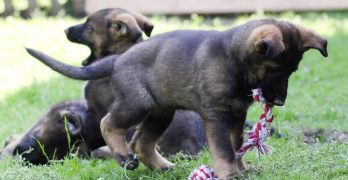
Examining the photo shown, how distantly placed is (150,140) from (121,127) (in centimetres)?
37

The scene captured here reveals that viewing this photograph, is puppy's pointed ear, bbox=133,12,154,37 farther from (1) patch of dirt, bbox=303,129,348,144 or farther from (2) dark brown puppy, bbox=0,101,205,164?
(1) patch of dirt, bbox=303,129,348,144

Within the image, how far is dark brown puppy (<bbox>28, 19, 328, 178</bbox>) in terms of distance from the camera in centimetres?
523

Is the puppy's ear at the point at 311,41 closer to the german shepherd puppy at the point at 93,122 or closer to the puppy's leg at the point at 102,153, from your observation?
the german shepherd puppy at the point at 93,122

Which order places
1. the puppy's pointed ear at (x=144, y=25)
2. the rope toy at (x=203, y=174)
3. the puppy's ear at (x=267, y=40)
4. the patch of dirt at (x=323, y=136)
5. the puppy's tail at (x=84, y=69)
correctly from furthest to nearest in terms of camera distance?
the puppy's pointed ear at (x=144, y=25) → the patch of dirt at (x=323, y=136) → the puppy's tail at (x=84, y=69) → the rope toy at (x=203, y=174) → the puppy's ear at (x=267, y=40)

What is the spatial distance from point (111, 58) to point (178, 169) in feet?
3.48

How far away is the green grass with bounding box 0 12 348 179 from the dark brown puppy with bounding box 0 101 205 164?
27 centimetres

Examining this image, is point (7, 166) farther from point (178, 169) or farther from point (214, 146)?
point (214, 146)

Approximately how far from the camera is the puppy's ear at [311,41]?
520 centimetres

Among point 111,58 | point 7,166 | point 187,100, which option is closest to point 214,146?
point 187,100

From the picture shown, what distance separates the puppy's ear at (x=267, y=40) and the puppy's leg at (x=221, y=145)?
0.54m

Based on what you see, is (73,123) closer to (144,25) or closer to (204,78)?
(144,25)

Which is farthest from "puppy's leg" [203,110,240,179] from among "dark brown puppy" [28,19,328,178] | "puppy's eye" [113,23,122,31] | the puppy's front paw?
"puppy's eye" [113,23,122,31]

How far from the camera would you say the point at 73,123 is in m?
6.96

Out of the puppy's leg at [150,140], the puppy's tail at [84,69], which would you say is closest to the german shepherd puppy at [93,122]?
the puppy's leg at [150,140]
